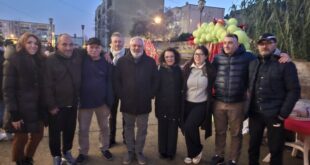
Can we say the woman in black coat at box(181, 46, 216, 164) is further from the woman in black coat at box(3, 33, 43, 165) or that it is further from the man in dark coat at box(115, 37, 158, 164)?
the woman in black coat at box(3, 33, 43, 165)

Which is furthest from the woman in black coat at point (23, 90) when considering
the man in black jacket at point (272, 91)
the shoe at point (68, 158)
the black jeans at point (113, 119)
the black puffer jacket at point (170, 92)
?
the man in black jacket at point (272, 91)

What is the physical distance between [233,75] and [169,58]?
0.93 metres

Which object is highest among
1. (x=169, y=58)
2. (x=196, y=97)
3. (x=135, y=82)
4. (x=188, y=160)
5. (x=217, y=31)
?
(x=217, y=31)

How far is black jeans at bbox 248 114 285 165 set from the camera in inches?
136

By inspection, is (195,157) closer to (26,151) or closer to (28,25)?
(26,151)

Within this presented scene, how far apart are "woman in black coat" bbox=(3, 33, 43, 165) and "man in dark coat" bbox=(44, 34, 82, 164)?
13cm

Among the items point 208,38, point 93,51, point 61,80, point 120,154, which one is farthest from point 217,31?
point 61,80

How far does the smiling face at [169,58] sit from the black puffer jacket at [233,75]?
0.67 meters

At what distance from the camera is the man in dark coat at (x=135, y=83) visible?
4.03 meters

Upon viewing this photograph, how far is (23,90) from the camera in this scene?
3420mm

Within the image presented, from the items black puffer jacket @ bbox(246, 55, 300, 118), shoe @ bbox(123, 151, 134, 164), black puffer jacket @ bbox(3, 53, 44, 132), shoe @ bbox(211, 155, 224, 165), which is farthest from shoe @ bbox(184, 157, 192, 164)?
black puffer jacket @ bbox(3, 53, 44, 132)

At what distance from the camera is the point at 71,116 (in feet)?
12.8

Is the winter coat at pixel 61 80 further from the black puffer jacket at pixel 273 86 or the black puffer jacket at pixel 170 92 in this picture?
the black puffer jacket at pixel 273 86

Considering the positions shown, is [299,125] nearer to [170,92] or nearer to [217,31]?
[170,92]
